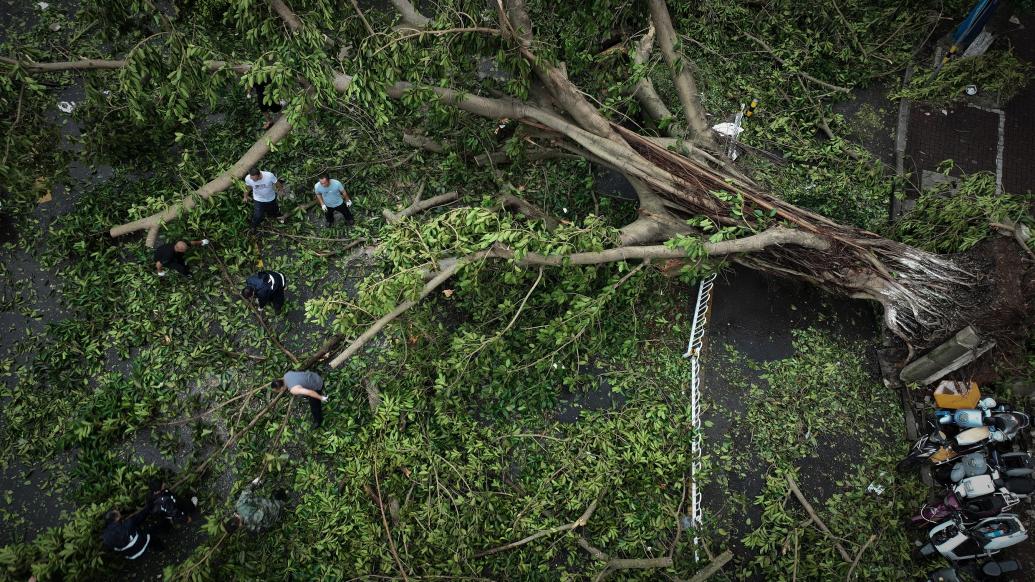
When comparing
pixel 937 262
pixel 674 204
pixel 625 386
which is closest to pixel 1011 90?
pixel 937 262

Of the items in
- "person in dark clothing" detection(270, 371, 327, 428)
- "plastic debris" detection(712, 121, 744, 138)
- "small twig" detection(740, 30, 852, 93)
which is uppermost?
"small twig" detection(740, 30, 852, 93)

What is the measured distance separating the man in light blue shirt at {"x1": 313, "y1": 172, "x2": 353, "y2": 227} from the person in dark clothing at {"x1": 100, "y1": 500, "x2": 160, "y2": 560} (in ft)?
12.2

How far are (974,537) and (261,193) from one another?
8879 mm

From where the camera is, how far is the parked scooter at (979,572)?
5836mm

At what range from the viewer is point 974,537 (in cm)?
595

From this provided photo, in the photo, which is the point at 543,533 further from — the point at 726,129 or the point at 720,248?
the point at 726,129

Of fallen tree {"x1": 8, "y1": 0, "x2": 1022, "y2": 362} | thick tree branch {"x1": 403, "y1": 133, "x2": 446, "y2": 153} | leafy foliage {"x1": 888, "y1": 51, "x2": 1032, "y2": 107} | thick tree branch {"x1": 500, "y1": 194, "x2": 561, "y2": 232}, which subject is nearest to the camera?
fallen tree {"x1": 8, "y1": 0, "x2": 1022, "y2": 362}

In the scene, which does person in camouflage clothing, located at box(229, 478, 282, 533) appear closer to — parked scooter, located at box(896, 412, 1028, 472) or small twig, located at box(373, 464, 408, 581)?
small twig, located at box(373, 464, 408, 581)

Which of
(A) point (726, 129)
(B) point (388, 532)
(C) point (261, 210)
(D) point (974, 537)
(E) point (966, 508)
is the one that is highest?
(A) point (726, 129)

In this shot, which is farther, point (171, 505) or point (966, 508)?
point (966, 508)

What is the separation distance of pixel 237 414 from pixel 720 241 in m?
5.70

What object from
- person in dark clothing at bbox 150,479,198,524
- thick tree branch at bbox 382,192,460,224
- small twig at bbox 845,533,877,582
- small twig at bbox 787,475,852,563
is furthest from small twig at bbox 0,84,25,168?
small twig at bbox 845,533,877,582

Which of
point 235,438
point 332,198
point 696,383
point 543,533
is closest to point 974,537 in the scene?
point 696,383

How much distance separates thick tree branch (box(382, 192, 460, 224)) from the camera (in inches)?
284
